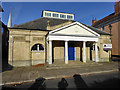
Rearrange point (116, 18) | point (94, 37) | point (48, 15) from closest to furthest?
point (94, 37) → point (48, 15) → point (116, 18)

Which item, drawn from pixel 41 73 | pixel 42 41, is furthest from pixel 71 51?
pixel 41 73

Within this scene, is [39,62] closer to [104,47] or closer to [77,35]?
[77,35]

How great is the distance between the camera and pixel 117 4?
70.8 feet

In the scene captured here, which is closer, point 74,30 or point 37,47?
point 74,30

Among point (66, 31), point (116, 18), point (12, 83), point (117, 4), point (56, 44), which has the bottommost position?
point (12, 83)

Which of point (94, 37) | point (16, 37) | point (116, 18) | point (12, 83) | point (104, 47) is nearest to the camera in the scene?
point (12, 83)

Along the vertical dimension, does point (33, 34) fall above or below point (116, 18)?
below

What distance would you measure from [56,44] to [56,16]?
33.3 ft

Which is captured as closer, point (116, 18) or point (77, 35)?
point (77, 35)

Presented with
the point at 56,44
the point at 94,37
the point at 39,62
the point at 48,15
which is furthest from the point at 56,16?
the point at 39,62

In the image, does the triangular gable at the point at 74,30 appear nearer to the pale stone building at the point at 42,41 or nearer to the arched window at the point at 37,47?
the pale stone building at the point at 42,41

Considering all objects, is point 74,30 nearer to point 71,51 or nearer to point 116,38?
point 71,51

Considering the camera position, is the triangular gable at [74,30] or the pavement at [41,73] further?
the triangular gable at [74,30]

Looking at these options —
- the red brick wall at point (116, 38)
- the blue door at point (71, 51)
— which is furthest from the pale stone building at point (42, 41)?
the red brick wall at point (116, 38)
